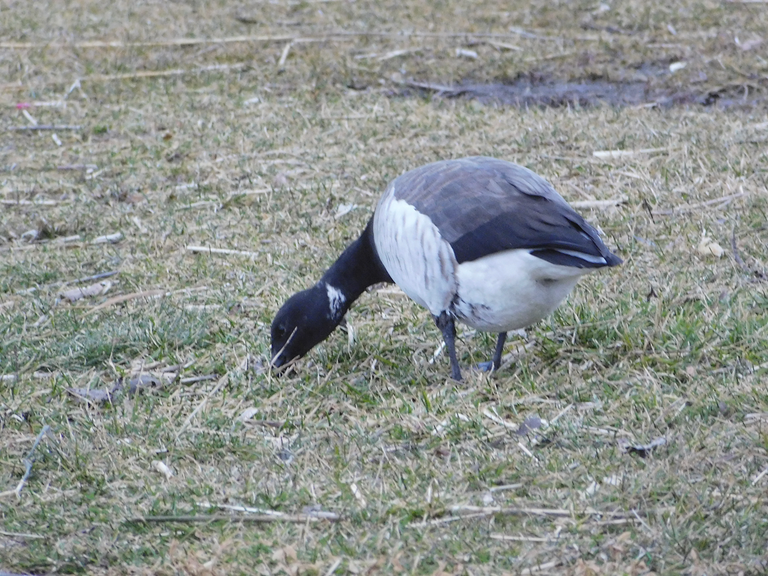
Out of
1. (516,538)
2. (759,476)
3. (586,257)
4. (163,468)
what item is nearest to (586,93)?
(586,257)

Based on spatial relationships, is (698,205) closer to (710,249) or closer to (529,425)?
(710,249)

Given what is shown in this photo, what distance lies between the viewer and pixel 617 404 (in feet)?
12.6

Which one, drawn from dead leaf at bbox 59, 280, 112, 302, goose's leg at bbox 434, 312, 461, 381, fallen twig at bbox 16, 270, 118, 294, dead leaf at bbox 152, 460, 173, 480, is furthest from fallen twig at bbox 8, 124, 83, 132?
dead leaf at bbox 152, 460, 173, 480

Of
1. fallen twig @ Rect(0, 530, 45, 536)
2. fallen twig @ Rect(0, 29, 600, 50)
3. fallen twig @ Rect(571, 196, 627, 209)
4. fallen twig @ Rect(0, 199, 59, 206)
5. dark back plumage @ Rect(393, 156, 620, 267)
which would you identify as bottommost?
fallen twig @ Rect(0, 199, 59, 206)

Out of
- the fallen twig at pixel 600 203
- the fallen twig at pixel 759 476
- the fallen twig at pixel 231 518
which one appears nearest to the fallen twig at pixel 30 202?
the fallen twig at pixel 600 203

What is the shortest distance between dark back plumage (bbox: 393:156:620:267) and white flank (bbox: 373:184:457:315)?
0.05m

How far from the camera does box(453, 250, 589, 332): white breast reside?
3820mm

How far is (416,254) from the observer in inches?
166

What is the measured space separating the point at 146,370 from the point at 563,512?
2276 mm

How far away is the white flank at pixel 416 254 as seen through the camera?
13.4 feet

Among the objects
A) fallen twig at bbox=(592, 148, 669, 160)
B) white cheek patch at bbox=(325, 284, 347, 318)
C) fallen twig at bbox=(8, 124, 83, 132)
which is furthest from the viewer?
fallen twig at bbox=(8, 124, 83, 132)

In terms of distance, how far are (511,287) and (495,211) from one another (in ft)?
1.06

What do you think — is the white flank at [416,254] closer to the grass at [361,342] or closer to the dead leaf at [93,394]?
the grass at [361,342]

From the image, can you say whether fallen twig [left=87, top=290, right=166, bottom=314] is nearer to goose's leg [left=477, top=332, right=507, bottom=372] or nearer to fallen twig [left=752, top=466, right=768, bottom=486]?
goose's leg [left=477, top=332, right=507, bottom=372]
